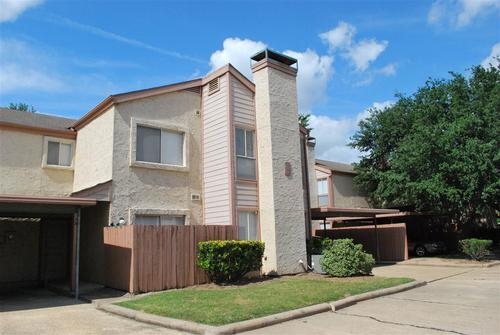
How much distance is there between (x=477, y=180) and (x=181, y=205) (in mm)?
14865

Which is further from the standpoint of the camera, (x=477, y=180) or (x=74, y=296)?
(x=477, y=180)

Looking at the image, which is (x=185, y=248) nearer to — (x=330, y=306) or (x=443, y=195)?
(x=330, y=306)

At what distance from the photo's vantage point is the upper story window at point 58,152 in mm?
16297

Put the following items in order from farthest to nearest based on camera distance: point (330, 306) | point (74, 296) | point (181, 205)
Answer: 1. point (181, 205)
2. point (74, 296)
3. point (330, 306)

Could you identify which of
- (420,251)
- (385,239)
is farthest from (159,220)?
(420,251)

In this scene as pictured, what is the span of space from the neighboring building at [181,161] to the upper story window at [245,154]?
0.04 meters

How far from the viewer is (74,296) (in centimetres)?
1266

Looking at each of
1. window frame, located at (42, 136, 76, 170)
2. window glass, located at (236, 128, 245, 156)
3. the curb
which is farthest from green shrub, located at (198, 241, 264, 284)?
window frame, located at (42, 136, 76, 170)

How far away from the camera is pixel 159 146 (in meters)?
15.8

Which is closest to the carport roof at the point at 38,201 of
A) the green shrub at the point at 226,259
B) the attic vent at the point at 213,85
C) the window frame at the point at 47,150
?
the green shrub at the point at 226,259

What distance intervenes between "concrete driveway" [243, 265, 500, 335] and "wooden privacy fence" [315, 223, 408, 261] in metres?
11.8

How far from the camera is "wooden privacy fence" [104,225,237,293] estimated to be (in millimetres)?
12219

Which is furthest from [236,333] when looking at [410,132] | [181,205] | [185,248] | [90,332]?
[410,132]

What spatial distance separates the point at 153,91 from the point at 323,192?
57.2ft
